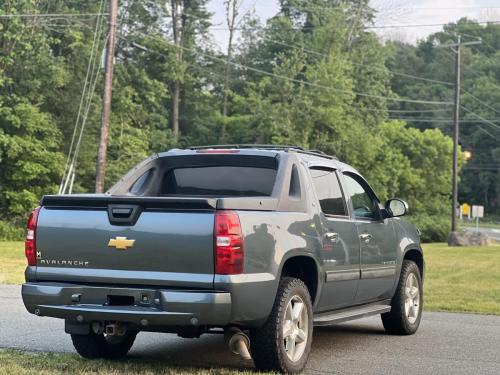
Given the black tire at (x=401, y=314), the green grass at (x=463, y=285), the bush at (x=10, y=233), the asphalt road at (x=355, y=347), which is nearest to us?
the asphalt road at (x=355, y=347)

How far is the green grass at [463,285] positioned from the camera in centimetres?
1281

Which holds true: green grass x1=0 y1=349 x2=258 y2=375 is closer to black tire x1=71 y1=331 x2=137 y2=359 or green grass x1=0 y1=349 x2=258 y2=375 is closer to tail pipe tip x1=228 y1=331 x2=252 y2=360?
black tire x1=71 y1=331 x2=137 y2=359

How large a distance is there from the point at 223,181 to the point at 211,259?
6.40 feet

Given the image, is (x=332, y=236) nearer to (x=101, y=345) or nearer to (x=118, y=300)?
(x=118, y=300)

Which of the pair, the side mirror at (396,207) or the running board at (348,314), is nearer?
the running board at (348,314)

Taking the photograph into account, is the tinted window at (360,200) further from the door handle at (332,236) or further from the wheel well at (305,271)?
the wheel well at (305,271)

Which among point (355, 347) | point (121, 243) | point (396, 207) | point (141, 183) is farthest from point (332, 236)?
point (121, 243)

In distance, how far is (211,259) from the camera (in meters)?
6.01

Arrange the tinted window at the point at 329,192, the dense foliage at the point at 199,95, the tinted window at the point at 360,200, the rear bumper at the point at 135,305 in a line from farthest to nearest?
the dense foliage at the point at 199,95
the tinted window at the point at 360,200
the tinted window at the point at 329,192
the rear bumper at the point at 135,305

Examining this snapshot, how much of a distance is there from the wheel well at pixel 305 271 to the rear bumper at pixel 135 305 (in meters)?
1.11

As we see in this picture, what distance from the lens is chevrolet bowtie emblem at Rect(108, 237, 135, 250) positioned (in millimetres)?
6273

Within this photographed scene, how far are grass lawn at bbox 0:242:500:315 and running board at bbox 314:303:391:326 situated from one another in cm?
419

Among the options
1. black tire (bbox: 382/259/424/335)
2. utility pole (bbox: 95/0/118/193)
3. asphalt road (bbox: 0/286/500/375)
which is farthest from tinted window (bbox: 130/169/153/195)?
utility pole (bbox: 95/0/118/193)

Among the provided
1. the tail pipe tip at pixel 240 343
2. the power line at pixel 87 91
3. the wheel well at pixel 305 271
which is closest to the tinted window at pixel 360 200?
the wheel well at pixel 305 271
